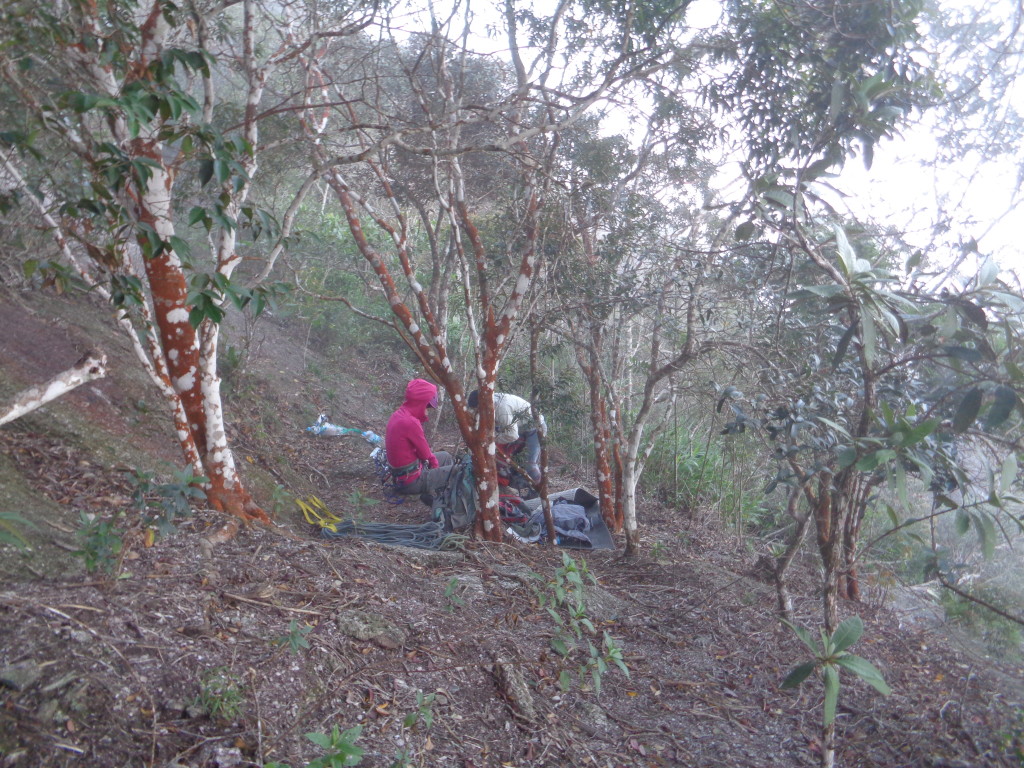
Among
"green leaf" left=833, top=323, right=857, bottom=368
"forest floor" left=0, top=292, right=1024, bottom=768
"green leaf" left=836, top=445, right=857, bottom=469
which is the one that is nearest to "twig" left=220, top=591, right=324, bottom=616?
"forest floor" left=0, top=292, right=1024, bottom=768

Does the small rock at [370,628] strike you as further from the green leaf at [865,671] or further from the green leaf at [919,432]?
the green leaf at [919,432]

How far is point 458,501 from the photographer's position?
607 centimetres

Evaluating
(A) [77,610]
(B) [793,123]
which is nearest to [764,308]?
(B) [793,123]

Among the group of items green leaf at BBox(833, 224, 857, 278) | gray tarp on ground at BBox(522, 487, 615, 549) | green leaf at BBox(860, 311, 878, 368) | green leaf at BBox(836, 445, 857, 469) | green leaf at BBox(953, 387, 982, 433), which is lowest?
gray tarp on ground at BBox(522, 487, 615, 549)

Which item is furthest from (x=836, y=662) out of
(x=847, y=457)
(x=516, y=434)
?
(x=516, y=434)

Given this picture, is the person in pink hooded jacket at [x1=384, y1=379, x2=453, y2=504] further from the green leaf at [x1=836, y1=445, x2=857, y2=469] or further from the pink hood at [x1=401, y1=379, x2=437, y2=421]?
the green leaf at [x1=836, y1=445, x2=857, y2=469]

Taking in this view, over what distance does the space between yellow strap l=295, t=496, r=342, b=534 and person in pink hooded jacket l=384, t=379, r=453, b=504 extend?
85cm

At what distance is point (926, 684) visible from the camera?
13.5ft

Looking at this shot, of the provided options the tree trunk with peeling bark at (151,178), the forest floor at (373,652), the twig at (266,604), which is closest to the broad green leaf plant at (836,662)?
the forest floor at (373,652)

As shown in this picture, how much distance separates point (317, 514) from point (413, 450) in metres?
1.35

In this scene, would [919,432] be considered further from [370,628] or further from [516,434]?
[516,434]

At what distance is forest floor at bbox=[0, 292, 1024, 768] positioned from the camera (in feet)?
8.73

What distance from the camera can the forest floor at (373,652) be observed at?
2660 millimetres

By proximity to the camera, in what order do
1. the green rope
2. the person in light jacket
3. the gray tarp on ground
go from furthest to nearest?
the person in light jacket → the gray tarp on ground → the green rope
